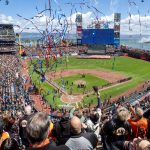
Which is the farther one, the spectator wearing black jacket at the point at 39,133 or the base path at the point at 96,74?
the base path at the point at 96,74

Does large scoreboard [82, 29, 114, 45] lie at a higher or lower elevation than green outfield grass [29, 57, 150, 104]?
higher

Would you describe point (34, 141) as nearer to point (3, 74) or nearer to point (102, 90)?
point (102, 90)

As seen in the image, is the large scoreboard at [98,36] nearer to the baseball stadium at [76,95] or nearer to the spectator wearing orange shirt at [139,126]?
the baseball stadium at [76,95]

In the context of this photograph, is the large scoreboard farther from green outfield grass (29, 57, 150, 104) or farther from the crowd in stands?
the crowd in stands

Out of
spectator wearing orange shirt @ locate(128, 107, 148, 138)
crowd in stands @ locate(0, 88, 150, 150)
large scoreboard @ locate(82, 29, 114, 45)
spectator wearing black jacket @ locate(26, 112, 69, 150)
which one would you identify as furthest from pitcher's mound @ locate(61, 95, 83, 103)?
large scoreboard @ locate(82, 29, 114, 45)

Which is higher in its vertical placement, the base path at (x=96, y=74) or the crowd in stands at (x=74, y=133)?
the crowd in stands at (x=74, y=133)

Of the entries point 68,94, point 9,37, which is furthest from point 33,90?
point 9,37

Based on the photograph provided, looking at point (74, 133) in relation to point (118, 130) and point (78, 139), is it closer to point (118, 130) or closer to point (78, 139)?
point (78, 139)

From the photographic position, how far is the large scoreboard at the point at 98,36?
9044cm

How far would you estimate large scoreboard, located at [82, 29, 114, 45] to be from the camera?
90.4 m

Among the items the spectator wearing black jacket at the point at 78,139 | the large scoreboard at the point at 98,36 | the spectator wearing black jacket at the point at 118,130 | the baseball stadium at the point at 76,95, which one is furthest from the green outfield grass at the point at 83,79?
the spectator wearing black jacket at the point at 78,139

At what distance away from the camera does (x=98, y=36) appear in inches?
3654

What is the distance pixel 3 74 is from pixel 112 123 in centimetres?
4599

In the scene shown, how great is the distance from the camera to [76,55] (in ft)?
305
